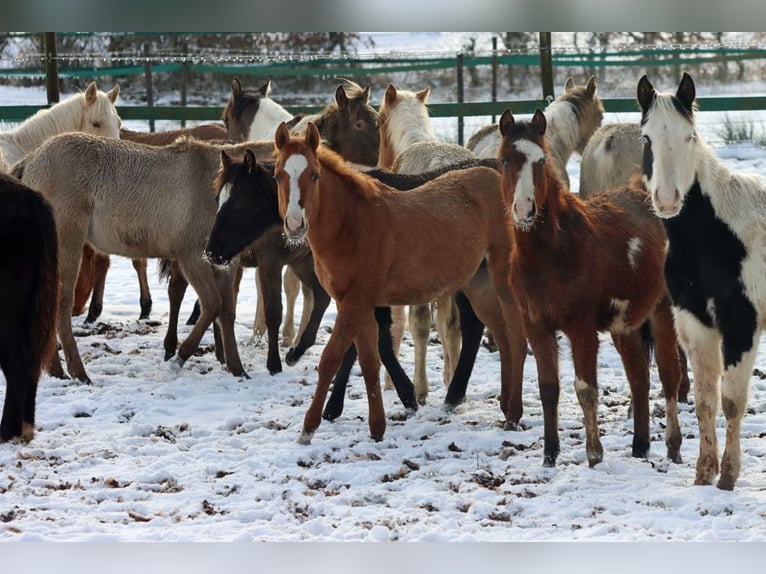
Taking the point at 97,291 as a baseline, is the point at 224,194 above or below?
above

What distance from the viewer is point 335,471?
485 centimetres

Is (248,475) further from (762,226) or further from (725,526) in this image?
(762,226)

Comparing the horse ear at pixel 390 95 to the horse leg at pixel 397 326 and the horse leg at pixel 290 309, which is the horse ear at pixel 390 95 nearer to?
the horse leg at pixel 290 309

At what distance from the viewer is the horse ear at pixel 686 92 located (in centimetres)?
395

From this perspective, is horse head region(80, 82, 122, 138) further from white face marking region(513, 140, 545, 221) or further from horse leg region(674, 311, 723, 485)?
horse leg region(674, 311, 723, 485)

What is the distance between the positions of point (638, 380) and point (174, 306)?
3732mm

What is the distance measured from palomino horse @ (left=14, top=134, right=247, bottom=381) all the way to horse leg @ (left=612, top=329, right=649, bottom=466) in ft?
9.45

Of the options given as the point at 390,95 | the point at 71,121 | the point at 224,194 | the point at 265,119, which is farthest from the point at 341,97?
the point at 71,121

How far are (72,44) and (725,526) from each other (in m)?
12.2

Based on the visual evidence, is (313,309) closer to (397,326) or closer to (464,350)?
(397,326)

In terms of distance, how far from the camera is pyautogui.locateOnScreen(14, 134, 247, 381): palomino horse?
691 cm

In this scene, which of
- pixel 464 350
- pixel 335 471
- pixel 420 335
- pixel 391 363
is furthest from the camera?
pixel 420 335

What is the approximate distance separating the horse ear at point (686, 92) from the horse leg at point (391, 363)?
2.53 metres
